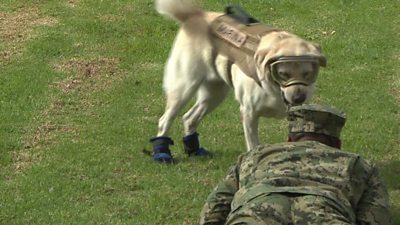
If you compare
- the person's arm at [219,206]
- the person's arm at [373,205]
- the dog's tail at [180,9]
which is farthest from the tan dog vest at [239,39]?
the person's arm at [373,205]

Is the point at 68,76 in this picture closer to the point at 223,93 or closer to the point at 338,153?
the point at 223,93

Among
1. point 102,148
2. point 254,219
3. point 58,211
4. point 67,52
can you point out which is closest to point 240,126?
point 102,148

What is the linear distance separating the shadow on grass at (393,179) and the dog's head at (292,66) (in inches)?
41.0

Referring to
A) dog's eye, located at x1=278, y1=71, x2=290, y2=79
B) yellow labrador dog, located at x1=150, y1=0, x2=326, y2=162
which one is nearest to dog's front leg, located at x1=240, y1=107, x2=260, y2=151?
yellow labrador dog, located at x1=150, y1=0, x2=326, y2=162

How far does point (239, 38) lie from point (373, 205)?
8.48 ft

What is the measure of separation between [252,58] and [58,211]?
1836mm

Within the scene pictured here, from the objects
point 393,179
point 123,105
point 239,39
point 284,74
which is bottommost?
point 123,105

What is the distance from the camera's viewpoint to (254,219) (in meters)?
4.51

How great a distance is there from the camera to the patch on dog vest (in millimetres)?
7105

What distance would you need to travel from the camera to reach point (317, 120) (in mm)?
4977

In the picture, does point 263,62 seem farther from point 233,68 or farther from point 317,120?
point 317,120

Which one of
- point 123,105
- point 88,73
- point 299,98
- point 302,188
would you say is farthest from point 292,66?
point 88,73

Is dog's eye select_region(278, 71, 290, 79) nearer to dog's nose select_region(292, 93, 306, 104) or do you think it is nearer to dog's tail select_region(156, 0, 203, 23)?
dog's nose select_region(292, 93, 306, 104)

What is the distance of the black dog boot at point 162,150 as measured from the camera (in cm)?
A: 772
